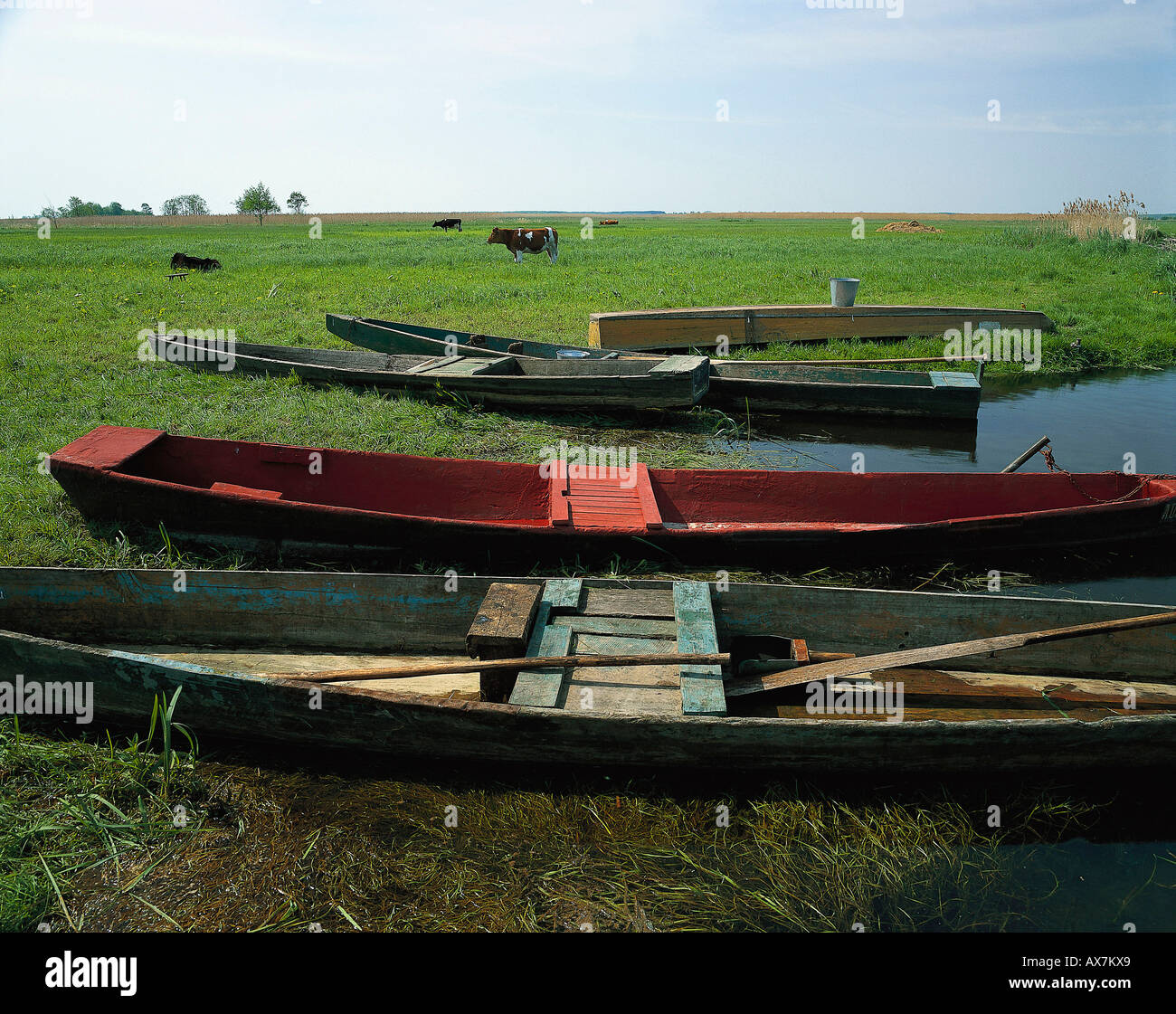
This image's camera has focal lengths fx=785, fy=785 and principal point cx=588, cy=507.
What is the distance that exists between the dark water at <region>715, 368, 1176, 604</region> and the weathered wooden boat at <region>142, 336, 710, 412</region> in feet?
3.70

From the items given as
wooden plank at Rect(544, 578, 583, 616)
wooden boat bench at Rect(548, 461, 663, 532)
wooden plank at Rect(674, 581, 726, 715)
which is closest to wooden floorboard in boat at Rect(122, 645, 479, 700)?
wooden plank at Rect(544, 578, 583, 616)

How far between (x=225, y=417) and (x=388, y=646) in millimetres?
4985

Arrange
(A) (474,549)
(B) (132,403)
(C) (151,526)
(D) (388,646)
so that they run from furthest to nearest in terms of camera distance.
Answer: (B) (132,403)
(C) (151,526)
(A) (474,549)
(D) (388,646)

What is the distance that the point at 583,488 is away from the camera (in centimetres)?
625

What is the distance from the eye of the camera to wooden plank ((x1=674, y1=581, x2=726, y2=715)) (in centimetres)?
361

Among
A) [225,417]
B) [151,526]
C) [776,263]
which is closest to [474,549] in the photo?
[151,526]

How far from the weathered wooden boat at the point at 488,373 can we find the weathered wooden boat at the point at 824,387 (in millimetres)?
476

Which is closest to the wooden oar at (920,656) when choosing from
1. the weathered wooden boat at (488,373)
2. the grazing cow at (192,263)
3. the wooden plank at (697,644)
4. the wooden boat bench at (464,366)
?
the wooden plank at (697,644)

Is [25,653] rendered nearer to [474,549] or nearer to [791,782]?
[474,549]

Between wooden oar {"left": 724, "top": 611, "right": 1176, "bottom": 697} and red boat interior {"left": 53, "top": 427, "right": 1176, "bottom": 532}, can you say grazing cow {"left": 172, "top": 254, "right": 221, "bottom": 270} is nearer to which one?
red boat interior {"left": 53, "top": 427, "right": 1176, "bottom": 532}

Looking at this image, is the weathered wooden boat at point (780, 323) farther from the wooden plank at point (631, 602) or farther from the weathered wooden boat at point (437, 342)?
the wooden plank at point (631, 602)

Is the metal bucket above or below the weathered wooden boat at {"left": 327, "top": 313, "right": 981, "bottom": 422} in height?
above

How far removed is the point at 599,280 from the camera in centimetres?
1980
